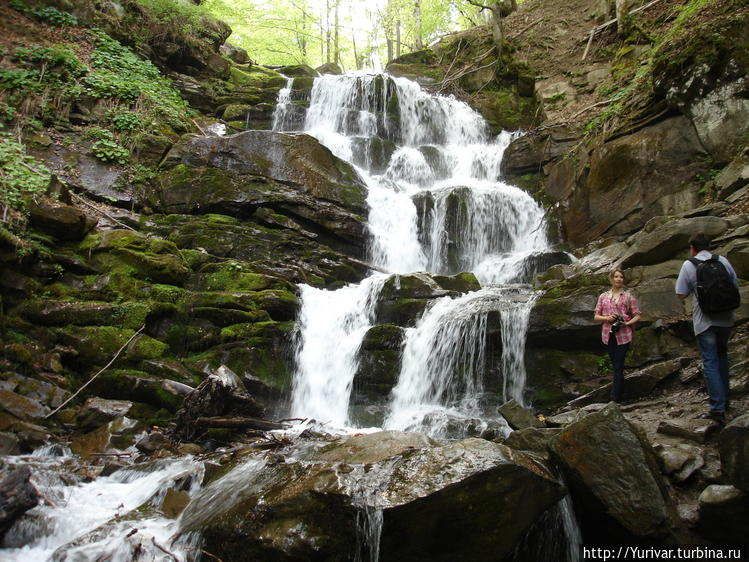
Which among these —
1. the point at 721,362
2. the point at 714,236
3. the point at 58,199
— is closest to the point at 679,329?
the point at 714,236

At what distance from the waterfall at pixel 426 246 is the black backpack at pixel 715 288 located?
3201 millimetres

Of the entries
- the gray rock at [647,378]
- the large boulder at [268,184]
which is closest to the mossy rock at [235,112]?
the large boulder at [268,184]

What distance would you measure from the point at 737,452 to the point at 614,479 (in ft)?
2.81

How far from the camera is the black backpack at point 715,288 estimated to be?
421 cm

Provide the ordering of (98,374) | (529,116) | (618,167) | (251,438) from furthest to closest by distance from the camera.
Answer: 1. (529,116)
2. (618,167)
3. (98,374)
4. (251,438)

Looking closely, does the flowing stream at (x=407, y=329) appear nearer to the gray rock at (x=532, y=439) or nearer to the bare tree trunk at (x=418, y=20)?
the gray rock at (x=532, y=439)

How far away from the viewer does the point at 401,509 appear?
3.26 meters

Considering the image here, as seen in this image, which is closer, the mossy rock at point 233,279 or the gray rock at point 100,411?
the gray rock at point 100,411

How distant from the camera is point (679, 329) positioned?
248 inches

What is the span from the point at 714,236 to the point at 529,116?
1123cm

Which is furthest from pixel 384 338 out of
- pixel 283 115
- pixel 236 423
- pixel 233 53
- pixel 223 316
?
pixel 233 53

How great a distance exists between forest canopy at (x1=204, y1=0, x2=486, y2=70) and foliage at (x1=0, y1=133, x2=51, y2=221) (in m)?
14.7

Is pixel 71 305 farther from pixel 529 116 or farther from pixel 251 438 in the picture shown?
pixel 529 116

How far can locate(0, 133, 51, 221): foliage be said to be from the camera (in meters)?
7.32
